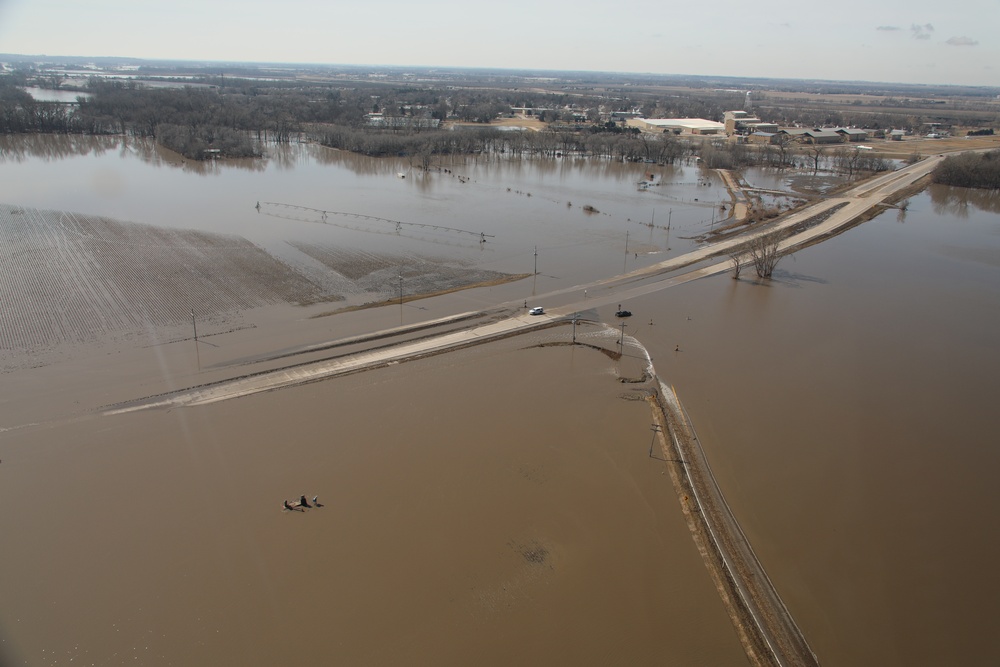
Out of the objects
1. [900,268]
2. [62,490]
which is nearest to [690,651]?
[62,490]

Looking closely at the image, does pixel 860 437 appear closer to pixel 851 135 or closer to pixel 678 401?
pixel 678 401

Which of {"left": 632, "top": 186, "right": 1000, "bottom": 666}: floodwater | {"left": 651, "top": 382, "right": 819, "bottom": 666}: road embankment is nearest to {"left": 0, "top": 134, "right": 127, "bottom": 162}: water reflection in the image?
{"left": 632, "top": 186, "right": 1000, "bottom": 666}: floodwater

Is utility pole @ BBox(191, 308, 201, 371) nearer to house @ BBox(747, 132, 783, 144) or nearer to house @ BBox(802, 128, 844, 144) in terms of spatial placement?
house @ BBox(747, 132, 783, 144)

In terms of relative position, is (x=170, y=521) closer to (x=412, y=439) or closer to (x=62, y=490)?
(x=62, y=490)

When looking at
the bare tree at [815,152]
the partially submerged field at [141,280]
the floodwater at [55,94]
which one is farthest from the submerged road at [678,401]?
the floodwater at [55,94]

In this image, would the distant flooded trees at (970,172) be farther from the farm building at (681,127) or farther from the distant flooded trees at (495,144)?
the farm building at (681,127)

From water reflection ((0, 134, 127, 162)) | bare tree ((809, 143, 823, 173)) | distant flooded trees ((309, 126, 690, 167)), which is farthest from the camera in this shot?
bare tree ((809, 143, 823, 173))

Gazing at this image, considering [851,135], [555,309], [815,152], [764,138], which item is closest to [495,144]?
[815,152]
